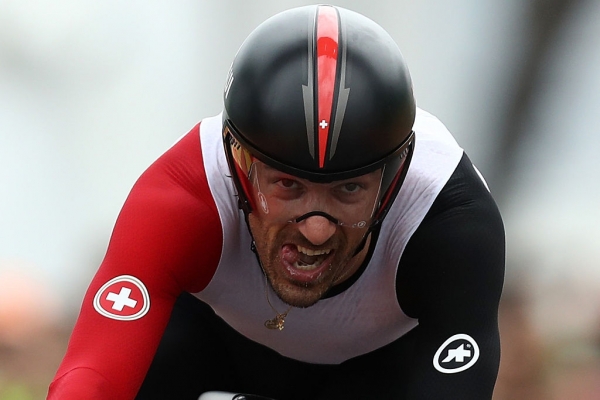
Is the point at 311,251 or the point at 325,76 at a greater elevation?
the point at 325,76

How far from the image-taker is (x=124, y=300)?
86.9 inches

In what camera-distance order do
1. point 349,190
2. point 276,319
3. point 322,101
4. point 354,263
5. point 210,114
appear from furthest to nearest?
point 210,114 < point 276,319 < point 354,263 < point 349,190 < point 322,101

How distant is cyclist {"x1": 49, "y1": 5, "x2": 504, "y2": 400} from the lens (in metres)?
2.10

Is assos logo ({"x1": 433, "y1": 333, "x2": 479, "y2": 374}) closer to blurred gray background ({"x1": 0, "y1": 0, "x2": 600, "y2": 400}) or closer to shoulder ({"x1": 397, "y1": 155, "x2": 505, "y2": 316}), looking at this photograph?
shoulder ({"x1": 397, "y1": 155, "x2": 505, "y2": 316})

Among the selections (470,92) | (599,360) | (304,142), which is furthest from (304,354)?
(470,92)

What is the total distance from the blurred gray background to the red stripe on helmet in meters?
2.99

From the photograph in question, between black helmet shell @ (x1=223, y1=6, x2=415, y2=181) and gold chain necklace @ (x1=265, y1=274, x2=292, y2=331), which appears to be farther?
gold chain necklace @ (x1=265, y1=274, x2=292, y2=331)

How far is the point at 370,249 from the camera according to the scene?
2.39 metres

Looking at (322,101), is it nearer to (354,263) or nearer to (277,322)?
(354,263)

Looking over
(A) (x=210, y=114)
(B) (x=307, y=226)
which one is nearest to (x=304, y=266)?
(B) (x=307, y=226)

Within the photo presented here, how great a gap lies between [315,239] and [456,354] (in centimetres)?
39

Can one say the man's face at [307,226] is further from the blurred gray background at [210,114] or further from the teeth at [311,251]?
the blurred gray background at [210,114]

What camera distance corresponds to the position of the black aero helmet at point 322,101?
207cm

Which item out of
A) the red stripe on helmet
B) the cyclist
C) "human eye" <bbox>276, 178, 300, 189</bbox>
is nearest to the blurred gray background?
the cyclist
